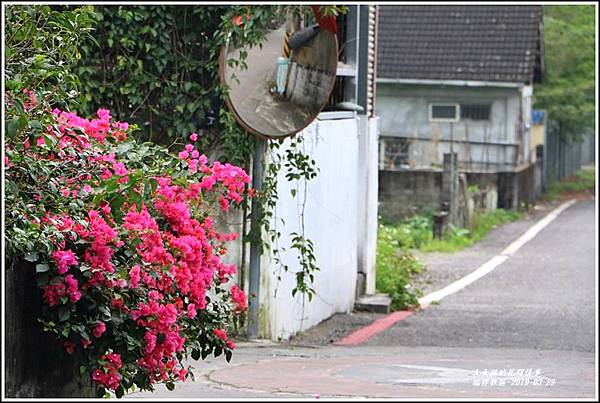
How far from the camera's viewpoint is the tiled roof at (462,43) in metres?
39.7

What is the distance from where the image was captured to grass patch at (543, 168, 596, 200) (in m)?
46.0

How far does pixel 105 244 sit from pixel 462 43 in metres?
35.8

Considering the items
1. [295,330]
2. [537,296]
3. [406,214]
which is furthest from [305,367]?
[406,214]

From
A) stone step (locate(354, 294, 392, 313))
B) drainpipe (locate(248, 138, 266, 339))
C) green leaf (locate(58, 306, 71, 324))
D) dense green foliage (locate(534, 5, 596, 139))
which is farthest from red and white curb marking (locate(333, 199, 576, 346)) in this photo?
dense green foliage (locate(534, 5, 596, 139))

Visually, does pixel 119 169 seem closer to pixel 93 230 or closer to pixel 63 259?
pixel 93 230

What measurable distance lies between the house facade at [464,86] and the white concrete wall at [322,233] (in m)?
21.6

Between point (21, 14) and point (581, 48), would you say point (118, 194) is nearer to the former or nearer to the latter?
point (21, 14)

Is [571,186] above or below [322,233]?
above

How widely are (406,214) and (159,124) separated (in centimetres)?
1913

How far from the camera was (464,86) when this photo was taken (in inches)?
1571

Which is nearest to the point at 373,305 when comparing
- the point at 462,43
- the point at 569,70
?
the point at 462,43

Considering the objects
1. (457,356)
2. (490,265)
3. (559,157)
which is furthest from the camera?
(559,157)
